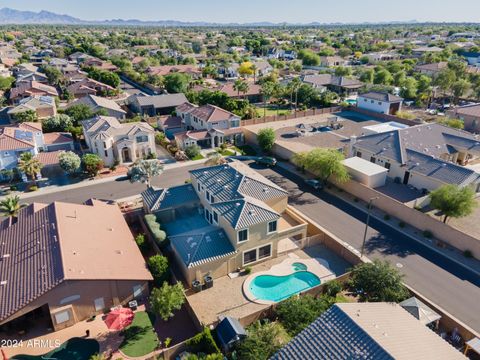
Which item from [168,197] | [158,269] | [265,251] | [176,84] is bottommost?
[265,251]

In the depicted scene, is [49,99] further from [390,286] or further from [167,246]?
[390,286]

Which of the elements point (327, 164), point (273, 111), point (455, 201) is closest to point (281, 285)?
point (327, 164)

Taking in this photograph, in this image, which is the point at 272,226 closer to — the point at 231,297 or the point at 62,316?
the point at 231,297

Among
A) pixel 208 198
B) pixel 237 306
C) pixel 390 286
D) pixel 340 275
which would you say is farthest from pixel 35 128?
pixel 390 286

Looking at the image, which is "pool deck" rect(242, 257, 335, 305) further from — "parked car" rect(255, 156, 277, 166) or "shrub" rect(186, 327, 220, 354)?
"parked car" rect(255, 156, 277, 166)

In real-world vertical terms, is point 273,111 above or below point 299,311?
above

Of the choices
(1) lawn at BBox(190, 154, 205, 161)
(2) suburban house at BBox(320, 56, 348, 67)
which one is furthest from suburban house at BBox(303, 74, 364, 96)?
(1) lawn at BBox(190, 154, 205, 161)

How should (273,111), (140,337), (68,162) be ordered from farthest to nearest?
(273,111) → (68,162) → (140,337)
